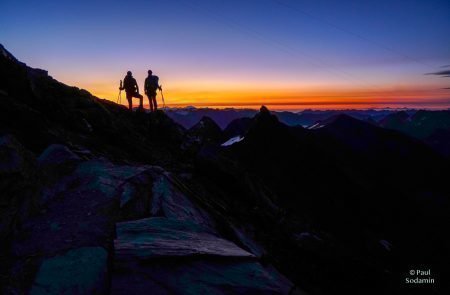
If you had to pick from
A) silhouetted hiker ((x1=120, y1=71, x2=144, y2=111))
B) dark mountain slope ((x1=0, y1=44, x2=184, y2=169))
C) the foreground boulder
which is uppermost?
silhouetted hiker ((x1=120, y1=71, x2=144, y2=111))

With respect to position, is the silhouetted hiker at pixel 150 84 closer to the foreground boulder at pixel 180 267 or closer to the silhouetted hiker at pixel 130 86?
the silhouetted hiker at pixel 130 86

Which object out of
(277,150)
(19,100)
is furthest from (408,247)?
(19,100)

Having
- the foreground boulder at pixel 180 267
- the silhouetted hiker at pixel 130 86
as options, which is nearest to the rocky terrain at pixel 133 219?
the foreground boulder at pixel 180 267

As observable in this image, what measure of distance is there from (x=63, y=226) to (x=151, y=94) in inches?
785

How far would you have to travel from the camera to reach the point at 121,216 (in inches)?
318

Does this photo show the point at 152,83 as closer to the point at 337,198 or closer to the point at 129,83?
the point at 129,83

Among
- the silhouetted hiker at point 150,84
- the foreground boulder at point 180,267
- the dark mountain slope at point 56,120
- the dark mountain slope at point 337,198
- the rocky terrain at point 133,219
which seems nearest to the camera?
the foreground boulder at point 180,267

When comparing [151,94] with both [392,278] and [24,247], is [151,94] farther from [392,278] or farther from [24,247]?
[392,278]

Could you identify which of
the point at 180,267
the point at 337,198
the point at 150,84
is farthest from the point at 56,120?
the point at 337,198

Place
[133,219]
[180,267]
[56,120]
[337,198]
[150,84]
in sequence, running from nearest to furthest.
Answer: [180,267], [133,219], [56,120], [150,84], [337,198]

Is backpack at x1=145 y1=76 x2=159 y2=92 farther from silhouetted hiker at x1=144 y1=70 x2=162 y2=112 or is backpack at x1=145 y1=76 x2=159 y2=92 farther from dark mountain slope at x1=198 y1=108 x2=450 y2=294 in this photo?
dark mountain slope at x1=198 y1=108 x2=450 y2=294

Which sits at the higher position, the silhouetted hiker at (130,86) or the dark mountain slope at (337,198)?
the silhouetted hiker at (130,86)

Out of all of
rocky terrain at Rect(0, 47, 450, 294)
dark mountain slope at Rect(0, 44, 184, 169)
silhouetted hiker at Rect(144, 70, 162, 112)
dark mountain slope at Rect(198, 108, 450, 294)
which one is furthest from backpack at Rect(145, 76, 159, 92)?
dark mountain slope at Rect(198, 108, 450, 294)

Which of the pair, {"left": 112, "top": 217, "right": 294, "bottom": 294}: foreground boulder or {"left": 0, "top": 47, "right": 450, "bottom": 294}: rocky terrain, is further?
{"left": 0, "top": 47, "right": 450, "bottom": 294}: rocky terrain
